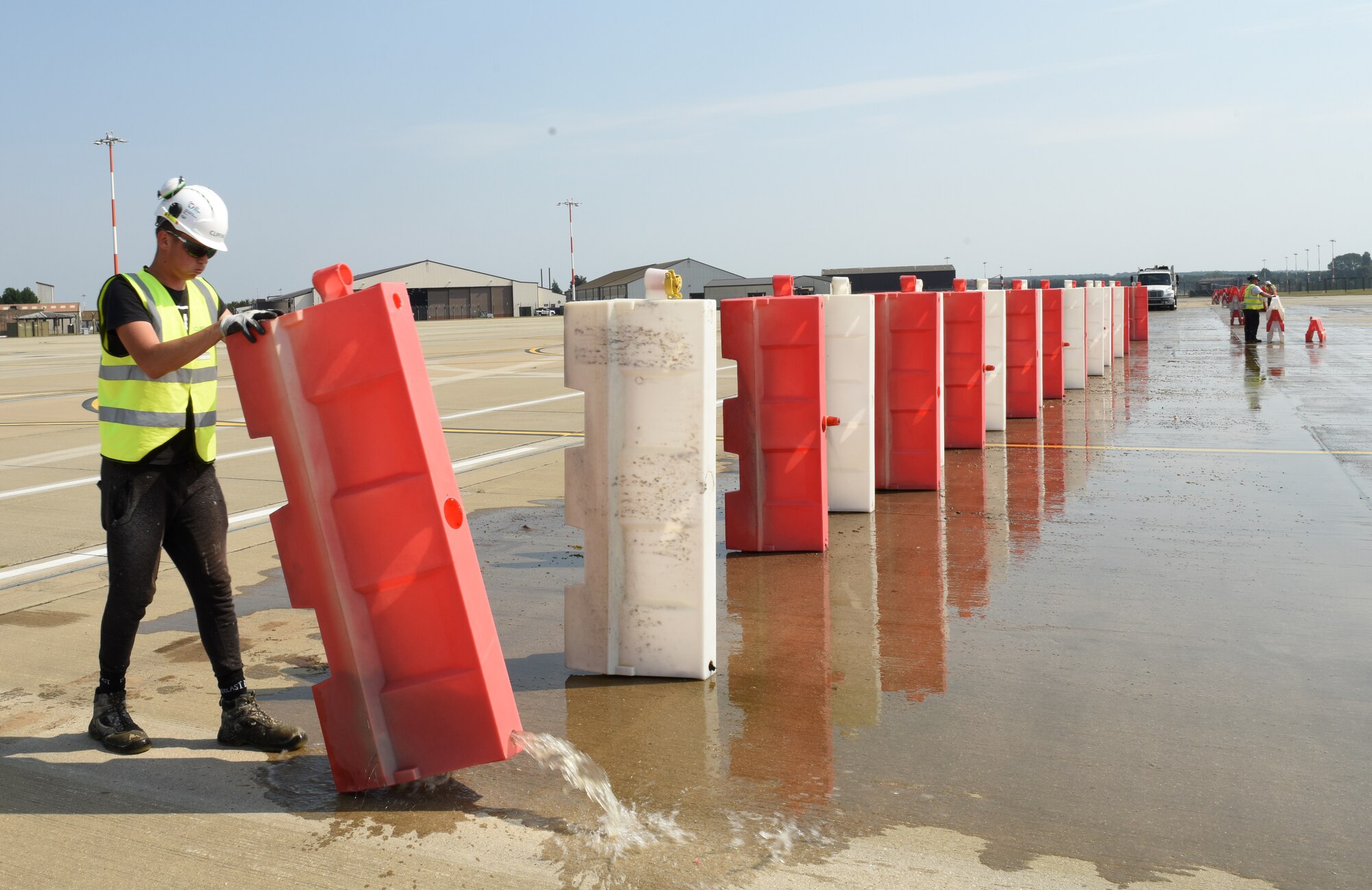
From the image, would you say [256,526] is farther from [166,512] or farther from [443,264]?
[443,264]

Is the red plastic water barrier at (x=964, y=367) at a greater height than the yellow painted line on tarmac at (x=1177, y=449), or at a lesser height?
greater

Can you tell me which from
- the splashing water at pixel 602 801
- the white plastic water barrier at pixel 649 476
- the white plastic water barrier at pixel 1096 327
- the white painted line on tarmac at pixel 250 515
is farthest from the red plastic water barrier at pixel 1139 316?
the splashing water at pixel 602 801

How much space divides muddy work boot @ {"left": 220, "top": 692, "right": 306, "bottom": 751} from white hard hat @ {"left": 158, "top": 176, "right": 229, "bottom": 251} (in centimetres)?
161

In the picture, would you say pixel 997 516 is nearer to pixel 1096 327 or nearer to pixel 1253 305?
pixel 1096 327

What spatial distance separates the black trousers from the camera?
4.02 meters

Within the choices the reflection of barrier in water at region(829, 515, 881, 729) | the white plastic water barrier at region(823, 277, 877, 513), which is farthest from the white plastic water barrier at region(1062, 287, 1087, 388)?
the reflection of barrier in water at region(829, 515, 881, 729)

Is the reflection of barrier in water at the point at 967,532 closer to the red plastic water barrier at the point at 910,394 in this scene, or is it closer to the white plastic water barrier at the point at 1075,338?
the red plastic water barrier at the point at 910,394

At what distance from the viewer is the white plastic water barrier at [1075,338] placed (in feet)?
58.0

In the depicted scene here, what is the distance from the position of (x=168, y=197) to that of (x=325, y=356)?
39.2 inches

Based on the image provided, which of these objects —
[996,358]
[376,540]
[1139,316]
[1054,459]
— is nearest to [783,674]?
[376,540]

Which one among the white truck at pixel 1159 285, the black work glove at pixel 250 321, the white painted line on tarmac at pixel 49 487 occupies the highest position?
the white truck at pixel 1159 285

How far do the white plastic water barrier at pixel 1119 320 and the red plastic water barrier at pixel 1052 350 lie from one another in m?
7.90

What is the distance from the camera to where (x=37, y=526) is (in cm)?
818

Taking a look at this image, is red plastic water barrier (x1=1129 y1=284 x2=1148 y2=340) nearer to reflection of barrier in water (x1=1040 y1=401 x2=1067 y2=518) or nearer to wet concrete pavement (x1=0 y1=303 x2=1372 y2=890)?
reflection of barrier in water (x1=1040 y1=401 x2=1067 y2=518)
